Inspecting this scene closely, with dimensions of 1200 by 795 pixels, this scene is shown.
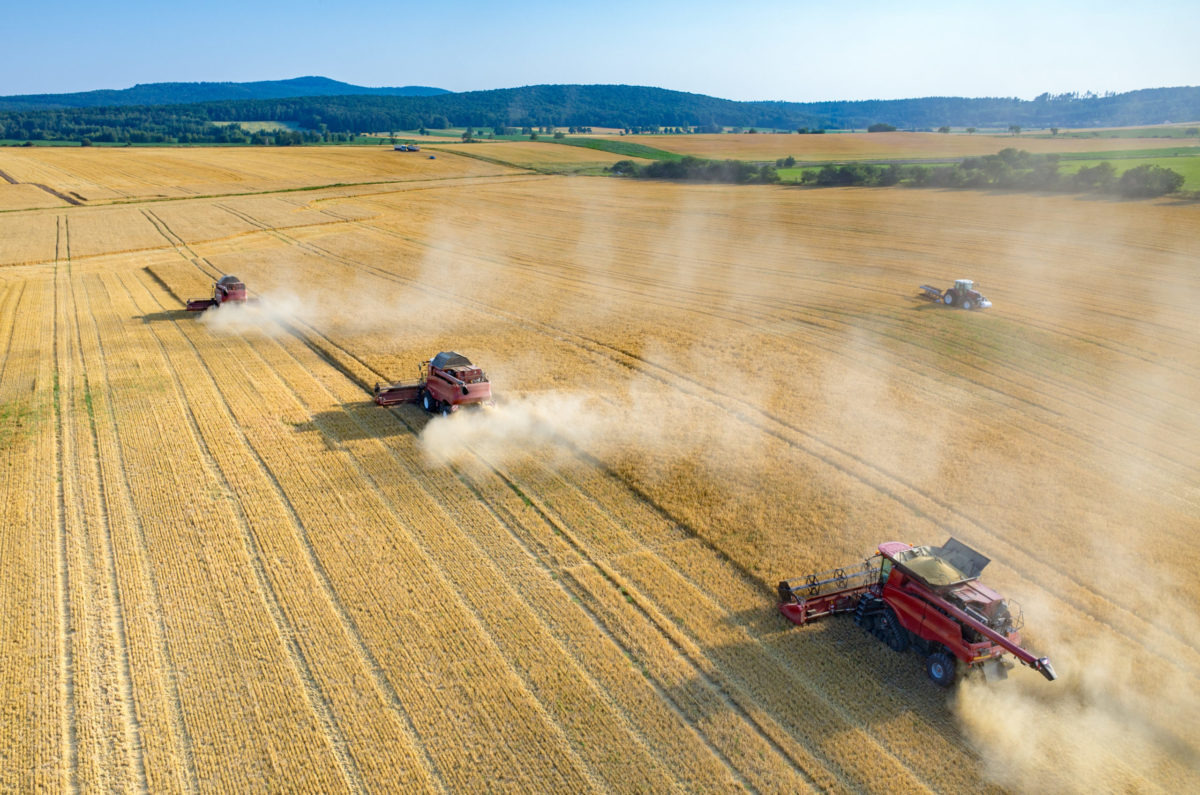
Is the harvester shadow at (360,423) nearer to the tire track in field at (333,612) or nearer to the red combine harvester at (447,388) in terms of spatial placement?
the red combine harvester at (447,388)

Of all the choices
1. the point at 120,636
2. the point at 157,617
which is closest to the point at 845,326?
the point at 157,617

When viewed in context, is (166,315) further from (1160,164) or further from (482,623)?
(1160,164)

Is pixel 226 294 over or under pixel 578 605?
over

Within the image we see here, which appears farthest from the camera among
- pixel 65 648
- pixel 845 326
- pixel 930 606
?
pixel 845 326

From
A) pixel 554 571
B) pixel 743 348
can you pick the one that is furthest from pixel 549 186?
pixel 554 571

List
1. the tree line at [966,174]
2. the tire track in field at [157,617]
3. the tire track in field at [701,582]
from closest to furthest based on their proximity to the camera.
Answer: the tire track in field at [157,617] → the tire track in field at [701,582] → the tree line at [966,174]

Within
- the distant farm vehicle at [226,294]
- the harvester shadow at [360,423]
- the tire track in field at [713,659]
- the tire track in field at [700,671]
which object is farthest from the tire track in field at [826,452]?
the distant farm vehicle at [226,294]

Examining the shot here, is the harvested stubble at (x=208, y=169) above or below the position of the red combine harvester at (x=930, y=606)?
above
